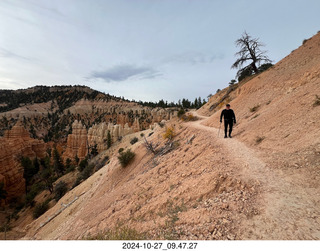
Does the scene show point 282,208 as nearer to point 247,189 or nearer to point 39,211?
point 247,189

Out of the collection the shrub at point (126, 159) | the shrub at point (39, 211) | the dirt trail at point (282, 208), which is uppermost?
the dirt trail at point (282, 208)

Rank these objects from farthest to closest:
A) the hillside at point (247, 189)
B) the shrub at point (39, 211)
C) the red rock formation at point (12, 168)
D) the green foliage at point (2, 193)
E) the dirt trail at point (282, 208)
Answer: the red rock formation at point (12, 168) < the green foliage at point (2, 193) < the shrub at point (39, 211) < the hillside at point (247, 189) < the dirt trail at point (282, 208)

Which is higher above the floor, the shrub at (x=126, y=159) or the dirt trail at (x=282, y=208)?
the dirt trail at (x=282, y=208)

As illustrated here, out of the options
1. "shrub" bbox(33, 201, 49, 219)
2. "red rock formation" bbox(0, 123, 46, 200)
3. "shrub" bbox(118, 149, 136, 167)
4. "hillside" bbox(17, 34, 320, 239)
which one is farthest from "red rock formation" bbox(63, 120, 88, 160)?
"hillside" bbox(17, 34, 320, 239)

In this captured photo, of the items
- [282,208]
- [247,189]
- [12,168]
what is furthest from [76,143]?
[282,208]

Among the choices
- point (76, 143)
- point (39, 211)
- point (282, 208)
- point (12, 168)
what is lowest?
point (39, 211)

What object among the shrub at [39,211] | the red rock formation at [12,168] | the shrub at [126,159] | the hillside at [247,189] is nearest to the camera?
the hillside at [247,189]

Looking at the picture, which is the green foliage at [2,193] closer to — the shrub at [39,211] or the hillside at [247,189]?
the shrub at [39,211]

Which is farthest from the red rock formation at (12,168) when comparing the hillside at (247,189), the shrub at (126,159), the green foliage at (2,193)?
the hillside at (247,189)

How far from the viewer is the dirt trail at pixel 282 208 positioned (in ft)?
7.24

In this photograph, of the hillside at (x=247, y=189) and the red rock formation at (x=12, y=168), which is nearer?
the hillside at (x=247, y=189)

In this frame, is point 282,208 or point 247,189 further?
point 247,189

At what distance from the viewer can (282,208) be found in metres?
2.65

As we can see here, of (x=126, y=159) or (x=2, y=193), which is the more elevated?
(x=126, y=159)
